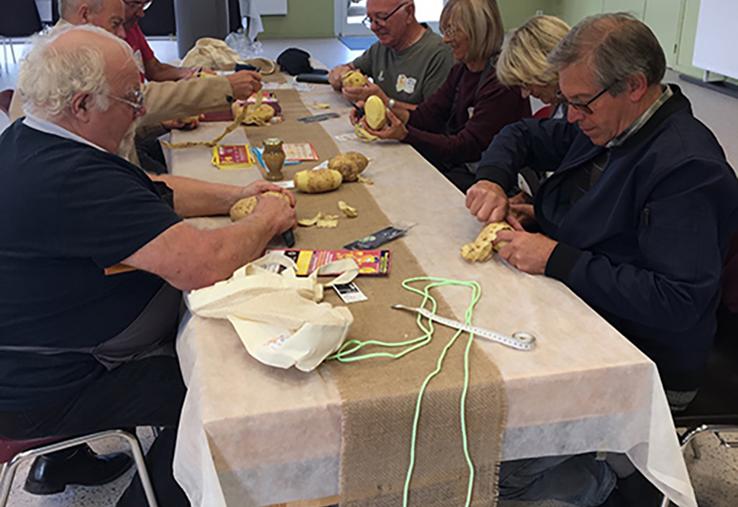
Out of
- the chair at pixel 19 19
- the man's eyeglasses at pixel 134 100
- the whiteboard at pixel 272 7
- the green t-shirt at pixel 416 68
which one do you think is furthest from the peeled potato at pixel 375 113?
the whiteboard at pixel 272 7

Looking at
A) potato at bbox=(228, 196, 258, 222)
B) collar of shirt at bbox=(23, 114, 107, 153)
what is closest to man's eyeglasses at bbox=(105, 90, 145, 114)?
collar of shirt at bbox=(23, 114, 107, 153)

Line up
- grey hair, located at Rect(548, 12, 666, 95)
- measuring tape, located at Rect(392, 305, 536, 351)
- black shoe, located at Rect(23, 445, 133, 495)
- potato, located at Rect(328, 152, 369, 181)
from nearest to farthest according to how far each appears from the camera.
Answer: measuring tape, located at Rect(392, 305, 536, 351), grey hair, located at Rect(548, 12, 666, 95), black shoe, located at Rect(23, 445, 133, 495), potato, located at Rect(328, 152, 369, 181)

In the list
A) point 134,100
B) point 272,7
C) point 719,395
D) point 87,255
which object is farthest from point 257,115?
point 272,7

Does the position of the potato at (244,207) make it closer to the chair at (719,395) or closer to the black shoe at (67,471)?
the black shoe at (67,471)

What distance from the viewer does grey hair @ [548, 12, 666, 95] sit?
142 centimetres

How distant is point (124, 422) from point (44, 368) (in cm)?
20

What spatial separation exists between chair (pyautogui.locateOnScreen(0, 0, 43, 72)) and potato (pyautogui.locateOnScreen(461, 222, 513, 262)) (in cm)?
642

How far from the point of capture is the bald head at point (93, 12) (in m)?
2.34

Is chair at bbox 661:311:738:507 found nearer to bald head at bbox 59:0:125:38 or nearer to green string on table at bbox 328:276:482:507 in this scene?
green string on table at bbox 328:276:482:507

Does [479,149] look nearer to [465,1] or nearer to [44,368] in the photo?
[465,1]

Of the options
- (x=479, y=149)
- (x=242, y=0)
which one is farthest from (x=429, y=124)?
(x=242, y=0)

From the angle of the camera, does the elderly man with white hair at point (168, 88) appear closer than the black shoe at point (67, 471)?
No

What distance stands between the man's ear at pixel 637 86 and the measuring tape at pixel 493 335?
572 mm

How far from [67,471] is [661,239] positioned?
5.18 ft
